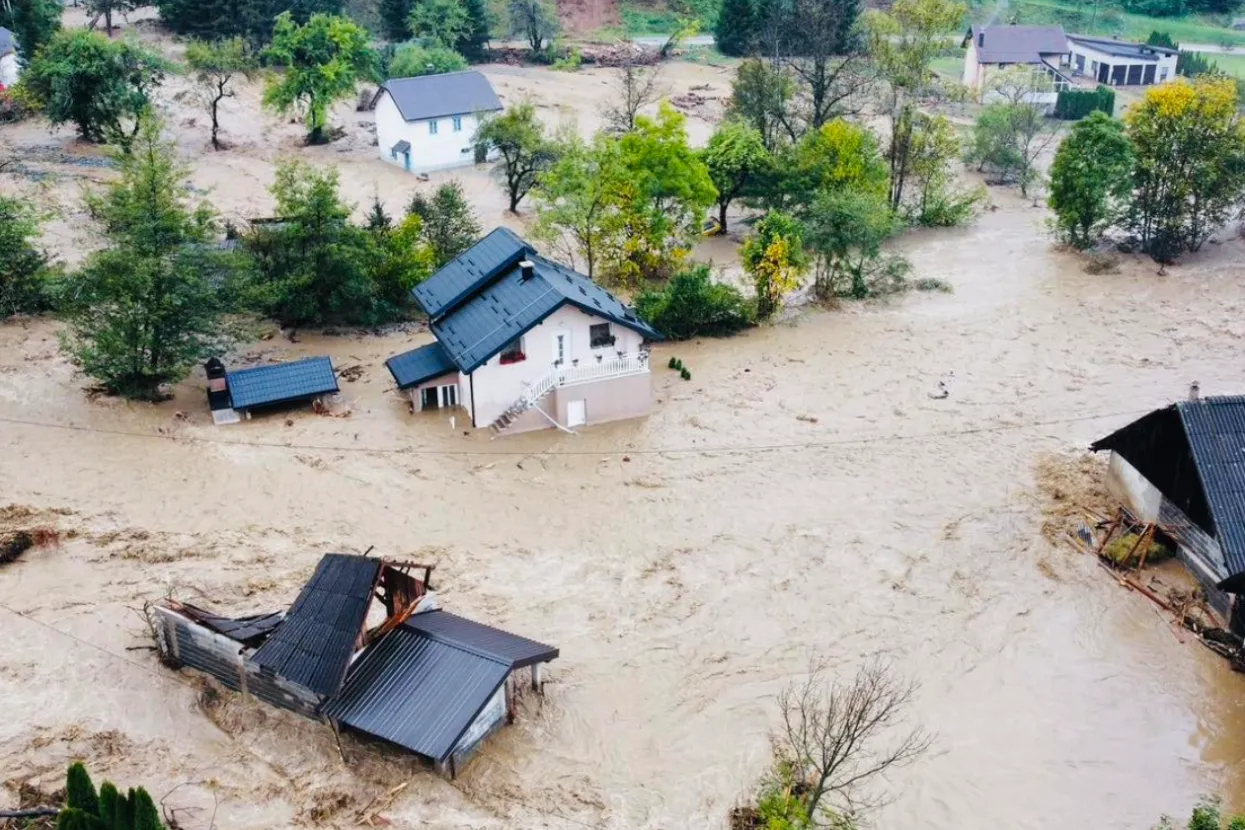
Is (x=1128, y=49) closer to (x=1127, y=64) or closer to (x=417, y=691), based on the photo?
(x=1127, y=64)

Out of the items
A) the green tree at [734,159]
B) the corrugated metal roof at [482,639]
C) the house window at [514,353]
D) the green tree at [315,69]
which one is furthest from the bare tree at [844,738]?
the green tree at [315,69]

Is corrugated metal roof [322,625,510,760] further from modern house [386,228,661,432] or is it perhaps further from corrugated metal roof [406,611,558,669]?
modern house [386,228,661,432]

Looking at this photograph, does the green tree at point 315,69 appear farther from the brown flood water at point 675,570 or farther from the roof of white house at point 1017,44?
the roof of white house at point 1017,44

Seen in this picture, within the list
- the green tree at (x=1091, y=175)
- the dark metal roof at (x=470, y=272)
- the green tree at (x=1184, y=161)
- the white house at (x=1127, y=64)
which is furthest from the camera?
the white house at (x=1127, y=64)

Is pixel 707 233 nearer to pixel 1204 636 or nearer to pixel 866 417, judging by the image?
pixel 866 417

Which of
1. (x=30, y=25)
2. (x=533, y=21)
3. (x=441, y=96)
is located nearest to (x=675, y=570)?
(x=441, y=96)

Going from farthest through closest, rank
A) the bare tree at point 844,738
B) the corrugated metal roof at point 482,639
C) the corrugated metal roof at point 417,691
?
1. the corrugated metal roof at point 482,639
2. the corrugated metal roof at point 417,691
3. the bare tree at point 844,738

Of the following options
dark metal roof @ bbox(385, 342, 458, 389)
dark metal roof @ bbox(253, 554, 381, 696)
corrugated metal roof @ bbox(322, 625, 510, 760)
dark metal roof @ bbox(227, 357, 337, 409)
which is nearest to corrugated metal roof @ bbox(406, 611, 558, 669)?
corrugated metal roof @ bbox(322, 625, 510, 760)
